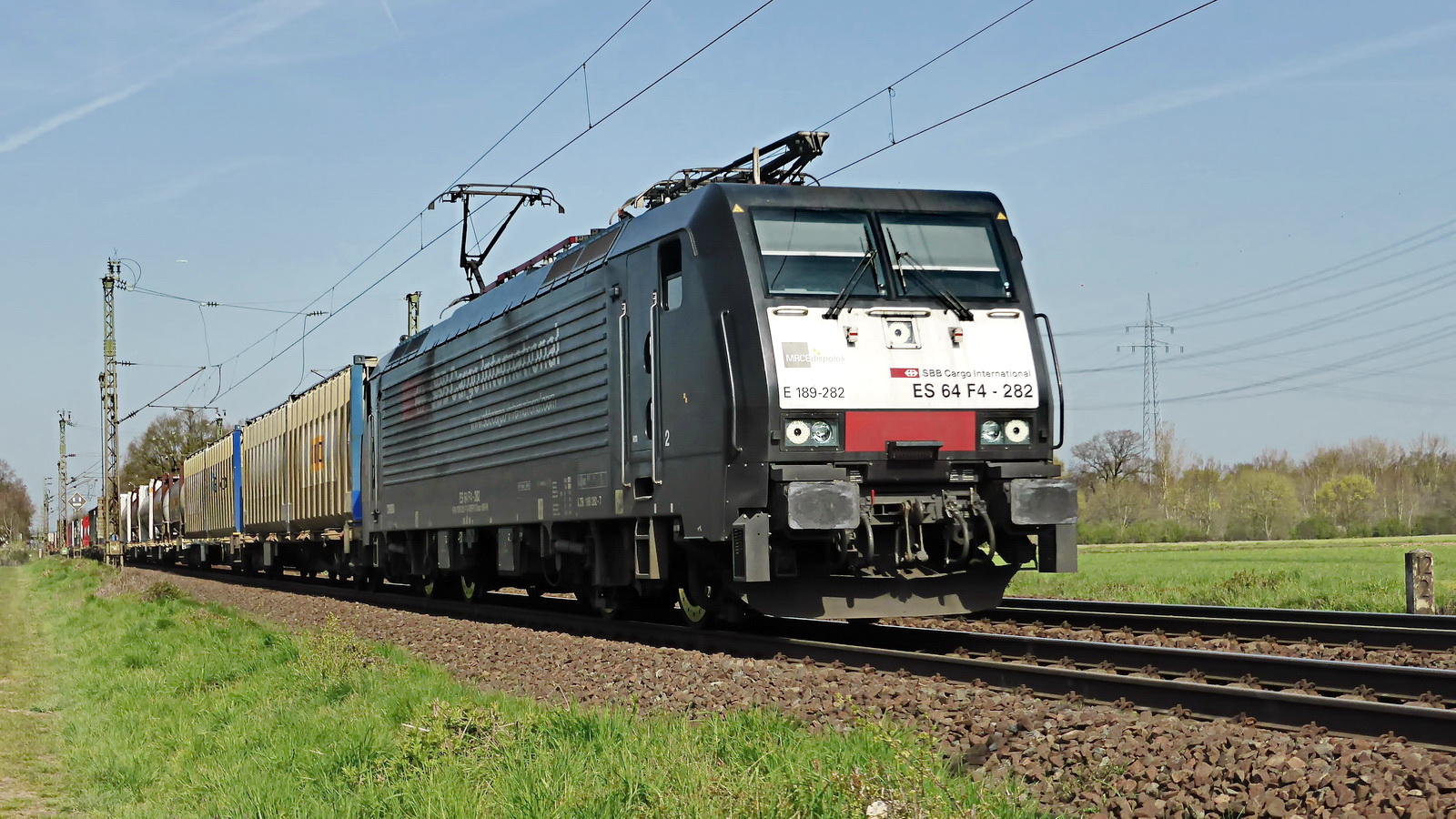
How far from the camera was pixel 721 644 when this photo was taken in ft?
36.0

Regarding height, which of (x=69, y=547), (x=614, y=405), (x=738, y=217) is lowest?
(x=69, y=547)

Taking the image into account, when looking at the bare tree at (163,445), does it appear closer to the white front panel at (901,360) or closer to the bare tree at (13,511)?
the bare tree at (13,511)

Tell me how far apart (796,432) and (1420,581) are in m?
6.85

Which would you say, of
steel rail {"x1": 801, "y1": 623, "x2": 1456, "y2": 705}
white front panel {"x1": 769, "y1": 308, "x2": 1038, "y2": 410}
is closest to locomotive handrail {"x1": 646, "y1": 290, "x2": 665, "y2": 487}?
white front panel {"x1": 769, "y1": 308, "x2": 1038, "y2": 410}

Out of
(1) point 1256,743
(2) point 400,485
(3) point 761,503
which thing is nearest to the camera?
(1) point 1256,743

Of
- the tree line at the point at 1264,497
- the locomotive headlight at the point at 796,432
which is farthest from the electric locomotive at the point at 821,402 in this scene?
the tree line at the point at 1264,497

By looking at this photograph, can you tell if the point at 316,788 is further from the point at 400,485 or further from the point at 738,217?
the point at 400,485

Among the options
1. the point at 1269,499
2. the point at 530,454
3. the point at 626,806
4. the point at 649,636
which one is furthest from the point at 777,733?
the point at 1269,499

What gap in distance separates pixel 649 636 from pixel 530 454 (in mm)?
2883

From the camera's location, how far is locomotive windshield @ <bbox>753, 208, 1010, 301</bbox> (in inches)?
405

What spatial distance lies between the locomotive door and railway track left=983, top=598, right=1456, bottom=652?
3.86 m

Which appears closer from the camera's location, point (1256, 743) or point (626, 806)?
point (626, 806)

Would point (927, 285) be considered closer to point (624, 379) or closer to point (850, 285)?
point (850, 285)

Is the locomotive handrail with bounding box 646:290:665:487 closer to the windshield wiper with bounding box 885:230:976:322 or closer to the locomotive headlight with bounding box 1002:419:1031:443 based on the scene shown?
the windshield wiper with bounding box 885:230:976:322
